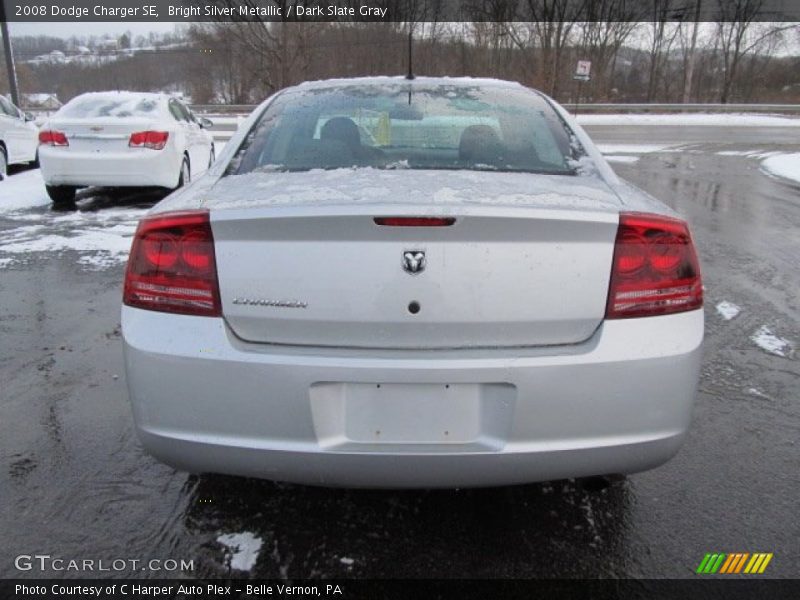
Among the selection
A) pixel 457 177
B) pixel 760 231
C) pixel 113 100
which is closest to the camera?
pixel 457 177

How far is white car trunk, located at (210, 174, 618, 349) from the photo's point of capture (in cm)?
183

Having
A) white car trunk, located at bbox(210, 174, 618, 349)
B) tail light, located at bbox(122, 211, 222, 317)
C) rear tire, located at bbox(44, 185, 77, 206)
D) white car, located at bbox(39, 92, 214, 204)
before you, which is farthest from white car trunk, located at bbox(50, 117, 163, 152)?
white car trunk, located at bbox(210, 174, 618, 349)

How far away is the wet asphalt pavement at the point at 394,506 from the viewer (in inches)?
83.5

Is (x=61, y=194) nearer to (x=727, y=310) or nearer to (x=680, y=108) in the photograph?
(x=727, y=310)

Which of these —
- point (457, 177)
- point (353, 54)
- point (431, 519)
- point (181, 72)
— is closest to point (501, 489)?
point (431, 519)

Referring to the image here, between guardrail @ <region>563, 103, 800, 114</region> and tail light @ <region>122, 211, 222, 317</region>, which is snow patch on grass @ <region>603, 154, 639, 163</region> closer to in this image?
tail light @ <region>122, 211, 222, 317</region>

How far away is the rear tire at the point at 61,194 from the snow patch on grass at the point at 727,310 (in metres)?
7.79

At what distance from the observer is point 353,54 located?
97.8 feet

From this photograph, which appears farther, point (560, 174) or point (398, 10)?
point (398, 10)

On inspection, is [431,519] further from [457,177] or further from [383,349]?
[457,177]

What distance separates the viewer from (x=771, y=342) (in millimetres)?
3994

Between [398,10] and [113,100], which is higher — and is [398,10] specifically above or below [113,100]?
above

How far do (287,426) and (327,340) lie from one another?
277 mm

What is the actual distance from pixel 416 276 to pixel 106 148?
296 inches
